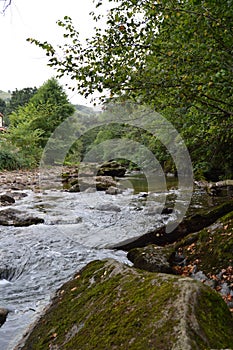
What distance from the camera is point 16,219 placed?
767cm

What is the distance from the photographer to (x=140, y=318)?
6.63 ft

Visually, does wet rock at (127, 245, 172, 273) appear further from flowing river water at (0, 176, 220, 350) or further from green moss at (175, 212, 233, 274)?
flowing river water at (0, 176, 220, 350)

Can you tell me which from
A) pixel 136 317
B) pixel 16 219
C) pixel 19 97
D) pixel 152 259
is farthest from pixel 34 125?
pixel 19 97

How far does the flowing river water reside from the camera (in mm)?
3848

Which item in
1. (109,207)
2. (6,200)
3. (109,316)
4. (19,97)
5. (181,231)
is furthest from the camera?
(19,97)

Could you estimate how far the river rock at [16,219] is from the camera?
7.51m

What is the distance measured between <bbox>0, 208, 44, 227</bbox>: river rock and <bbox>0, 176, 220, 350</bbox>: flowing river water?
0.61ft

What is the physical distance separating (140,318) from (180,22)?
14.3 ft

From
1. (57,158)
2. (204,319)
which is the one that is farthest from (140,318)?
(57,158)

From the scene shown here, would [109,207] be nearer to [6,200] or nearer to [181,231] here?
[6,200]

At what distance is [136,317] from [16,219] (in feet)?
20.4

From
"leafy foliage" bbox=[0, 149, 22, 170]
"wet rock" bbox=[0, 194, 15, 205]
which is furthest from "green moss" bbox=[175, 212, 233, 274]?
"leafy foliage" bbox=[0, 149, 22, 170]

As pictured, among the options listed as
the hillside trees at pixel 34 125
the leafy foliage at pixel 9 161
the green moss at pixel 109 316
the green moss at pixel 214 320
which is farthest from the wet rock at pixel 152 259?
the leafy foliage at pixel 9 161

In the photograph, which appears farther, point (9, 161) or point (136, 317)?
point (9, 161)
